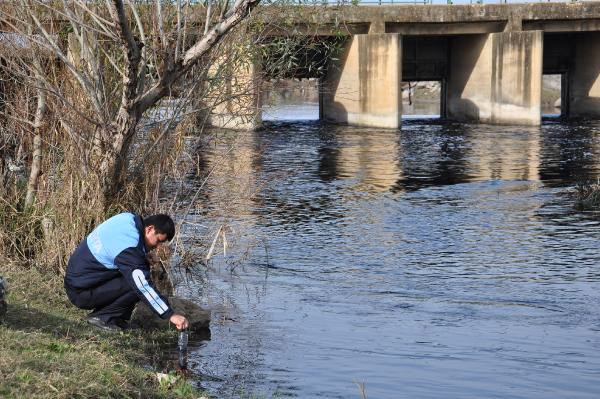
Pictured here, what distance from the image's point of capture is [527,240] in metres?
16.2

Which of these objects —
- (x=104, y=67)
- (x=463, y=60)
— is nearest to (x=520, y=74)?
(x=463, y=60)

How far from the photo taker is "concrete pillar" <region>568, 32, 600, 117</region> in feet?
147

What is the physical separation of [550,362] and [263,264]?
18.2 feet

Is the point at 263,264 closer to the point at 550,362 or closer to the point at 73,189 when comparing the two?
the point at 73,189

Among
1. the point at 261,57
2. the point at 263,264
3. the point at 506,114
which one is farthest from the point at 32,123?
the point at 506,114

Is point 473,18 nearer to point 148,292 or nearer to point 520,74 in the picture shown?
point 520,74

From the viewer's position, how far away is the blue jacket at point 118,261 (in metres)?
8.40

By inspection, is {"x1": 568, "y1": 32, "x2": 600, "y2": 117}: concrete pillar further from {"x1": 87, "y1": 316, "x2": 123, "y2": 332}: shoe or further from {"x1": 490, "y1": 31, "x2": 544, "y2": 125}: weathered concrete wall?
{"x1": 87, "y1": 316, "x2": 123, "y2": 332}: shoe

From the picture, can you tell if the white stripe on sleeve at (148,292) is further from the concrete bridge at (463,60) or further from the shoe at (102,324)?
the concrete bridge at (463,60)

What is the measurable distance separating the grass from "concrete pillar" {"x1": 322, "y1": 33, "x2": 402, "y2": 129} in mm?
29348

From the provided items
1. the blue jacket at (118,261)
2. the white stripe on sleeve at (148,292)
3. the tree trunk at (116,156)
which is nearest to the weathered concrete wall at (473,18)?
the tree trunk at (116,156)

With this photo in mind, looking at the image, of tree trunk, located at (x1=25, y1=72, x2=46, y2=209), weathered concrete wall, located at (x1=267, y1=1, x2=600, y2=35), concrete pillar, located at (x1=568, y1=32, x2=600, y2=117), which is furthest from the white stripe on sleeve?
concrete pillar, located at (x1=568, y1=32, x2=600, y2=117)

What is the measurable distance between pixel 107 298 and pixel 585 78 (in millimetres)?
39734

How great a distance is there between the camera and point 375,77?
38.6m
